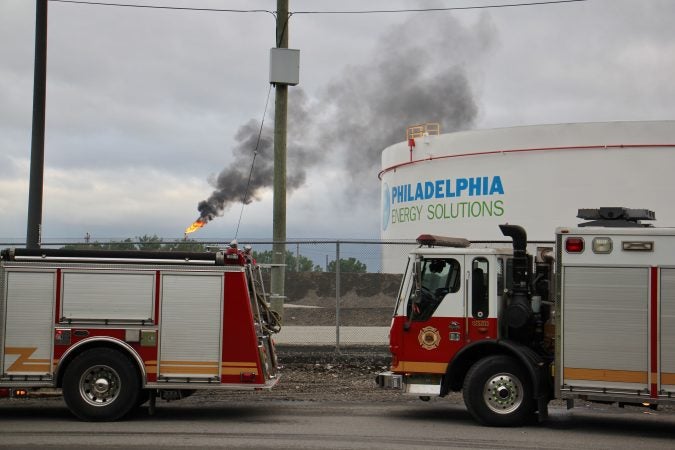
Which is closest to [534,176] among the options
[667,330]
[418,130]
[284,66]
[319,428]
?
[418,130]

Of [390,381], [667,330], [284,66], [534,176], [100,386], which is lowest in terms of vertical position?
[100,386]

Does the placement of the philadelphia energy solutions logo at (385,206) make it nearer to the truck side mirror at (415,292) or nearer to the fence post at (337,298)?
the fence post at (337,298)

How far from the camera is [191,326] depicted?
11.3m

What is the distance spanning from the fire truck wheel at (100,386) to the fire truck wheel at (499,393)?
423 centimetres

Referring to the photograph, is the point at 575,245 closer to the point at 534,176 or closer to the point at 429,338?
the point at 429,338

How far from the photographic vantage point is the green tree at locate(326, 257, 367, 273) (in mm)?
17891

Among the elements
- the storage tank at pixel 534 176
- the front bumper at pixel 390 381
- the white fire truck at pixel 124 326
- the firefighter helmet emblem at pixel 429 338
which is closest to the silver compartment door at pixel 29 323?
the white fire truck at pixel 124 326

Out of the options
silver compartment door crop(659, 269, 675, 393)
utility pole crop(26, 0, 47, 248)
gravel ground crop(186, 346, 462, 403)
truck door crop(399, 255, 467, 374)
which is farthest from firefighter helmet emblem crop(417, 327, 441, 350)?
utility pole crop(26, 0, 47, 248)

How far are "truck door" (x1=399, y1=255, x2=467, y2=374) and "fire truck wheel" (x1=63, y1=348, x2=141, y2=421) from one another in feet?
11.4

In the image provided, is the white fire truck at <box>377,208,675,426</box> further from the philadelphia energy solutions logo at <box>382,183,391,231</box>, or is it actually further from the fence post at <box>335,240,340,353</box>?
the philadelphia energy solutions logo at <box>382,183,391,231</box>

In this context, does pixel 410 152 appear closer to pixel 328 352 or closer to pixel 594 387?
pixel 328 352

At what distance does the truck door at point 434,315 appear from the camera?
36.8 ft

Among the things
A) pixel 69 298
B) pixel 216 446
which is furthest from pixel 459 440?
pixel 69 298

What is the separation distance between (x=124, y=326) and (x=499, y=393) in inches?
188
